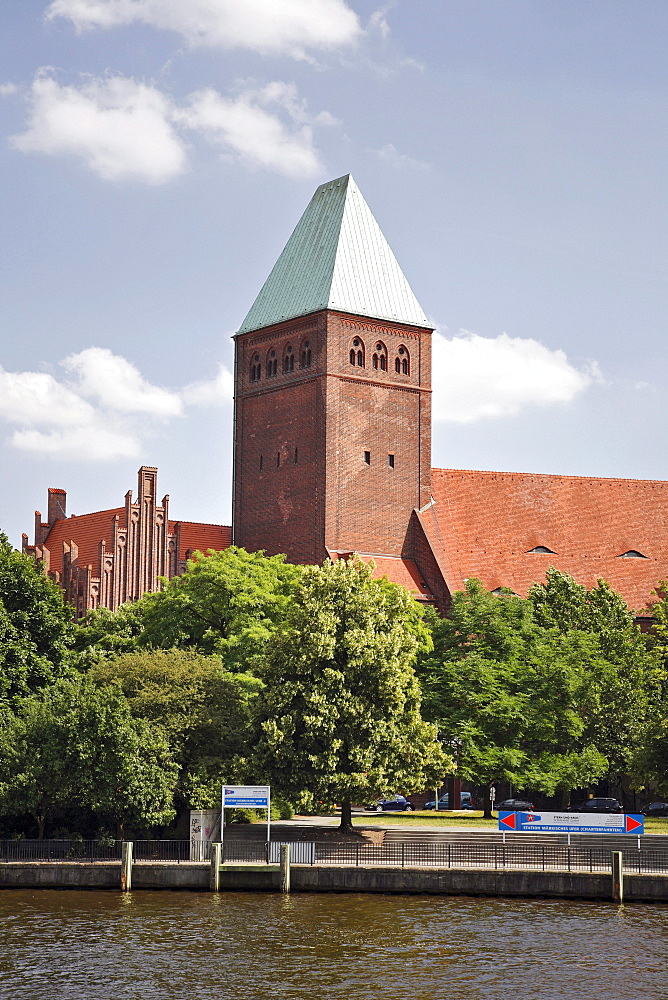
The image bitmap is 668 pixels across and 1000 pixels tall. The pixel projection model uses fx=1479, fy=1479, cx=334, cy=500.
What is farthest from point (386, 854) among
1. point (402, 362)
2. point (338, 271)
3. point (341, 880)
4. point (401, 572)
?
point (338, 271)

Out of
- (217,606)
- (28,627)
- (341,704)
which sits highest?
(217,606)

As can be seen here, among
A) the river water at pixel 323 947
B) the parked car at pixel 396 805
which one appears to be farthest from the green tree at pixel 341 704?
the parked car at pixel 396 805

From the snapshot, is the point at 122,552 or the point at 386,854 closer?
the point at 386,854

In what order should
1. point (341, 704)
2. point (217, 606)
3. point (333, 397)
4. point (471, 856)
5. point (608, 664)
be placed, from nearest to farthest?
point (471, 856) → point (341, 704) → point (217, 606) → point (608, 664) → point (333, 397)

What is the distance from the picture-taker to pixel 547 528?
82.5 m

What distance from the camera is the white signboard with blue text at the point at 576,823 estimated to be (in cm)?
4531

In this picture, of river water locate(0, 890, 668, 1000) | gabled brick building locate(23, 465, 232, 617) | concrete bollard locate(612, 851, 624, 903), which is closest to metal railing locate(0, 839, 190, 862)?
river water locate(0, 890, 668, 1000)

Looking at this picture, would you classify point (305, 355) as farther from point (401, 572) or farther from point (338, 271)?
point (401, 572)

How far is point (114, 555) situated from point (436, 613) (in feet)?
66.4

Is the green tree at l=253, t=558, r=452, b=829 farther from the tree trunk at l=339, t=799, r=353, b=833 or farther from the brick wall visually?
the brick wall

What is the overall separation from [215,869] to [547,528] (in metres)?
43.0

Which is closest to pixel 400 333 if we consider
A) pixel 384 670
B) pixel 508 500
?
pixel 508 500

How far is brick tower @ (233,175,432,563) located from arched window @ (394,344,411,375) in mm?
54

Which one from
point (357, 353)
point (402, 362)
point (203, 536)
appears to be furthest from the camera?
point (203, 536)
